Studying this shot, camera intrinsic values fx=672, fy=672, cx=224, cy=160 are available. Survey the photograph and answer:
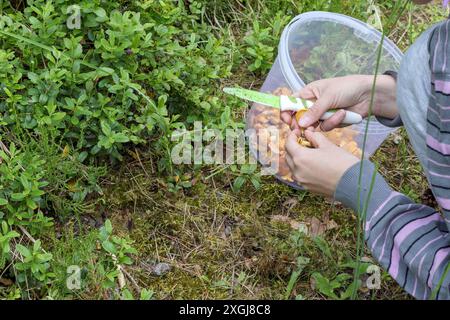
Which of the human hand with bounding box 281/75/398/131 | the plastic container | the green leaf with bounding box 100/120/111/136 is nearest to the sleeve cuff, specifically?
the human hand with bounding box 281/75/398/131

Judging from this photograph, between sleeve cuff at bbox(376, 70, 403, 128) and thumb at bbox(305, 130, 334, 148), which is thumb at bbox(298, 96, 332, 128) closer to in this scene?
thumb at bbox(305, 130, 334, 148)

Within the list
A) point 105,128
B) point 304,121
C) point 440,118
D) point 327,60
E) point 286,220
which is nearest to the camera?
point 440,118

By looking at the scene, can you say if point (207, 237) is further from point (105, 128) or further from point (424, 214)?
point (424, 214)

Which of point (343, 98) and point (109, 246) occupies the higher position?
point (343, 98)

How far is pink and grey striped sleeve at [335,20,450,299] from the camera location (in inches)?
54.1

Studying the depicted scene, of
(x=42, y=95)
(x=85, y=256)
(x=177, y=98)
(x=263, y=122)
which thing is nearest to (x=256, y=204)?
(x=263, y=122)

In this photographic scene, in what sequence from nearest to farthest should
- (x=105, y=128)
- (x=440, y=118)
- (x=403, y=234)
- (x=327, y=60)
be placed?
1. (x=440, y=118)
2. (x=403, y=234)
3. (x=105, y=128)
4. (x=327, y=60)

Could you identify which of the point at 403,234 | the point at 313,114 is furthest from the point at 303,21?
the point at 403,234

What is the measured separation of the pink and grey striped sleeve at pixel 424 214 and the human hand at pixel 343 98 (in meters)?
0.20

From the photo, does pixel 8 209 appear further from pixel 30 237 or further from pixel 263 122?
pixel 263 122

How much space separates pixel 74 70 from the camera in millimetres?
1866

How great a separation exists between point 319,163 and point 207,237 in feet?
1.53

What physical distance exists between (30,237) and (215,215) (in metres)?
0.53

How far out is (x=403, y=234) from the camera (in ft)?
4.92
